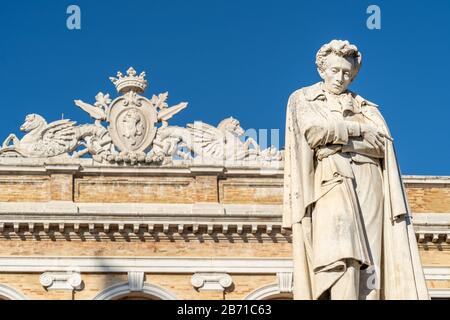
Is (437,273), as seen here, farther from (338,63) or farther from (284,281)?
(338,63)

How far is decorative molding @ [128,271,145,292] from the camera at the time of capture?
32031 millimetres

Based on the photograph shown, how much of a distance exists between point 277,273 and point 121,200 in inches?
165

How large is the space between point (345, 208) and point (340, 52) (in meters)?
1.12

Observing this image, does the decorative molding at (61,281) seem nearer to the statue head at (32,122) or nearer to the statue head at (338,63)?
Result: the statue head at (32,122)

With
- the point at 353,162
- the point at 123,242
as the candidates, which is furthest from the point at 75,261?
the point at 353,162

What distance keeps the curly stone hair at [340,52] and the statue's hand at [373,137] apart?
1.58 ft

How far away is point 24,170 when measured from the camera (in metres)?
32.8

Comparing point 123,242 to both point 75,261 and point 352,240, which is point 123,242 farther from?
point 352,240

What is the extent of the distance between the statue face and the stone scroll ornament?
24.1 m

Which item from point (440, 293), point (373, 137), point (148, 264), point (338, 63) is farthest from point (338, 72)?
point (440, 293)

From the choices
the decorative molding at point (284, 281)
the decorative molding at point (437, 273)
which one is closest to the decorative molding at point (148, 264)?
the decorative molding at point (284, 281)

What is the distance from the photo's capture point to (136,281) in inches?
1264
